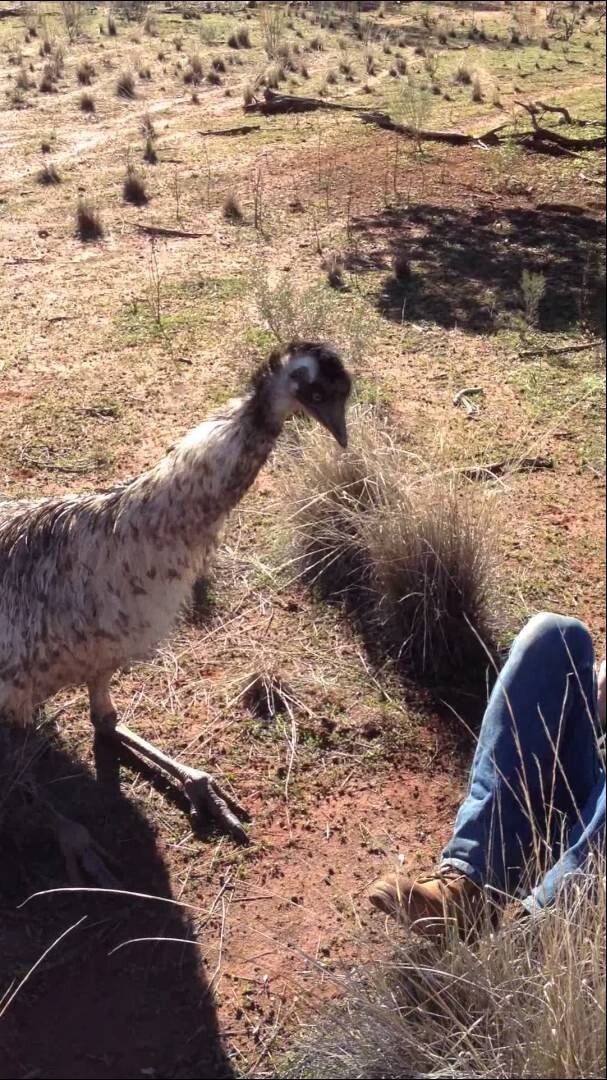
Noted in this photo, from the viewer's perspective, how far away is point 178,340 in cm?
484

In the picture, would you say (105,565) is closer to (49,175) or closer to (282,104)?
(49,175)

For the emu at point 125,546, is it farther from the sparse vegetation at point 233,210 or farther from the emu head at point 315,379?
the sparse vegetation at point 233,210

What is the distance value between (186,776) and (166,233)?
2633 millimetres

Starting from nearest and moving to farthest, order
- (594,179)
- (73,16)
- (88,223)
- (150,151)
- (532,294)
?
(73,16), (150,151), (88,223), (532,294), (594,179)

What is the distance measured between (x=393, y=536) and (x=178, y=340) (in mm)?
A: 1785

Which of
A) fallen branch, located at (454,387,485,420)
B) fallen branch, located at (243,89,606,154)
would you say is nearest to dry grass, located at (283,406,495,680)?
fallen branch, located at (454,387,485,420)

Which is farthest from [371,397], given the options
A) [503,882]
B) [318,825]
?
[503,882]

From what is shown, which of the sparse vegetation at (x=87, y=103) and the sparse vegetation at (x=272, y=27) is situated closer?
the sparse vegetation at (x=87, y=103)

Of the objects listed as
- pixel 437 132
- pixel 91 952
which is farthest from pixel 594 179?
pixel 91 952

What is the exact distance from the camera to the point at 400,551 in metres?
3.57

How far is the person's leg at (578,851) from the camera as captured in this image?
1.98 metres

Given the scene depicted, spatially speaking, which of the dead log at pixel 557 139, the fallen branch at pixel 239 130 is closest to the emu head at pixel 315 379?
the fallen branch at pixel 239 130

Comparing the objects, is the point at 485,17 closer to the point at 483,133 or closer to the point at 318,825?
the point at 483,133

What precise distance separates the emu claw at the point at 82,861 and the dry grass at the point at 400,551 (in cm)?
127
